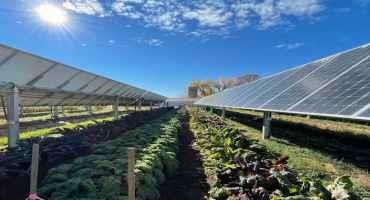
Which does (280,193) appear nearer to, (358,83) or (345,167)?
(345,167)

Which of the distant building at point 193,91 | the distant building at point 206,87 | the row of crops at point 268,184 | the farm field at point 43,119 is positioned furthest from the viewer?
the distant building at point 193,91

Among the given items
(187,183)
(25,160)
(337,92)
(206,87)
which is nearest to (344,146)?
(337,92)

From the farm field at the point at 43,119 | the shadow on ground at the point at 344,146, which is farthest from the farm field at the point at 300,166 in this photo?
the farm field at the point at 43,119

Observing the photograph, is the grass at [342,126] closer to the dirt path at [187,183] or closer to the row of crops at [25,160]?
the dirt path at [187,183]

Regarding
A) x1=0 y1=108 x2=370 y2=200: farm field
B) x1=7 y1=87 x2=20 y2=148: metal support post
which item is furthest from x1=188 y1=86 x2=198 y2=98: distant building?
x1=7 y1=87 x2=20 y2=148: metal support post

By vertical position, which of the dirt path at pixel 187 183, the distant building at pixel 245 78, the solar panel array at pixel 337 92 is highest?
the distant building at pixel 245 78

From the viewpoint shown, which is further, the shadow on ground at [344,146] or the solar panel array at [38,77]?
the solar panel array at [38,77]

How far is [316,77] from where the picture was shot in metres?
11.8

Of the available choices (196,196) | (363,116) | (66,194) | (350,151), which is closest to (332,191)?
(363,116)

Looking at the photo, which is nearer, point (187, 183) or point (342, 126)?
point (187, 183)

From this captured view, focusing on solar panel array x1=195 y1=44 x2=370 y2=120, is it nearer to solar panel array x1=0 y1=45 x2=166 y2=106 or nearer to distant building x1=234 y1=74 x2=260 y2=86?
solar panel array x1=0 y1=45 x2=166 y2=106

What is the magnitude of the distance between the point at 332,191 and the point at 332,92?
4.89m

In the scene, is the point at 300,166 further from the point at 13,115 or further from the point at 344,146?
the point at 13,115

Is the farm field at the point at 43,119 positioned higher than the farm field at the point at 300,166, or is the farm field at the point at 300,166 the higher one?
the farm field at the point at 300,166
